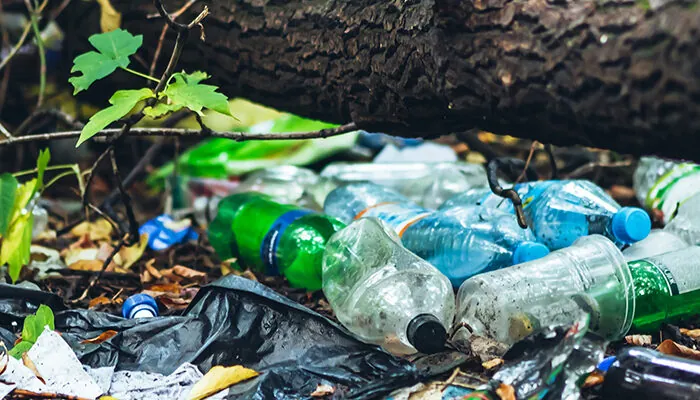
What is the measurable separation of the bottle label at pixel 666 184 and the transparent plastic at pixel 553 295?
1096mm

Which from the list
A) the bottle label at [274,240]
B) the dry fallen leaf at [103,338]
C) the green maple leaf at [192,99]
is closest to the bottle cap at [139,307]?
the dry fallen leaf at [103,338]

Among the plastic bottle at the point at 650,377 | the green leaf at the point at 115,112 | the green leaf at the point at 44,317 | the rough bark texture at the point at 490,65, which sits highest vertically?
Answer: the rough bark texture at the point at 490,65

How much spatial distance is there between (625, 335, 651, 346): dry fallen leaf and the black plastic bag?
0.68 metres

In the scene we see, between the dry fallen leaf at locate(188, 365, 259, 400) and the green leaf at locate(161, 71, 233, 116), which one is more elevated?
the green leaf at locate(161, 71, 233, 116)

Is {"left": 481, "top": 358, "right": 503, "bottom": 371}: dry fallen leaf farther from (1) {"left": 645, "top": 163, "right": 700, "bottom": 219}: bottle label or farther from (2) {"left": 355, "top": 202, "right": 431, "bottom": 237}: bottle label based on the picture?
(1) {"left": 645, "top": 163, "right": 700, "bottom": 219}: bottle label

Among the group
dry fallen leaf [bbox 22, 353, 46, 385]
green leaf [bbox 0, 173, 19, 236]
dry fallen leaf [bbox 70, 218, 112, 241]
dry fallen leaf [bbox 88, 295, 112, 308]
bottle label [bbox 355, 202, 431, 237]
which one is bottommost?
dry fallen leaf [bbox 70, 218, 112, 241]

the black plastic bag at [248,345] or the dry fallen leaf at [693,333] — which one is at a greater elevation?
the dry fallen leaf at [693,333]

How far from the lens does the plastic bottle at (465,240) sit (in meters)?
2.53

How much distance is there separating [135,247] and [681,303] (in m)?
1.97

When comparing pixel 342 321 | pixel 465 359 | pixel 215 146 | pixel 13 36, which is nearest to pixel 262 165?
pixel 215 146

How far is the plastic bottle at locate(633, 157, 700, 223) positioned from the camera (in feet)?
10.5

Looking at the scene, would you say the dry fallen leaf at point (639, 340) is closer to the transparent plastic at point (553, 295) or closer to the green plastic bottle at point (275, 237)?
the transparent plastic at point (553, 295)

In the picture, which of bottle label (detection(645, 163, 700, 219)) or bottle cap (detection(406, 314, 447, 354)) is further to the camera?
bottle label (detection(645, 163, 700, 219))

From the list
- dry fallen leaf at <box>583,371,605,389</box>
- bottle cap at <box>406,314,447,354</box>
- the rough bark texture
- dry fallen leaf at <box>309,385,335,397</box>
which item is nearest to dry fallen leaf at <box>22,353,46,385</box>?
dry fallen leaf at <box>309,385,335,397</box>
